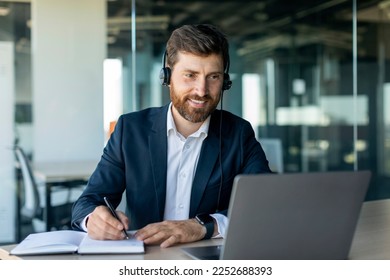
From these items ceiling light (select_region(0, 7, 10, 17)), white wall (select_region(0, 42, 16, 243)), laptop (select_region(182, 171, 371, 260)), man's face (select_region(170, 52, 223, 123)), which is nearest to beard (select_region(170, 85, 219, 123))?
man's face (select_region(170, 52, 223, 123))

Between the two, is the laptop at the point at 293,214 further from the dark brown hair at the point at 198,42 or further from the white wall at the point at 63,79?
the white wall at the point at 63,79

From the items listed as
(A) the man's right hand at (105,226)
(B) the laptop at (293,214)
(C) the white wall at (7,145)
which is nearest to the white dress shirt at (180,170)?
(A) the man's right hand at (105,226)

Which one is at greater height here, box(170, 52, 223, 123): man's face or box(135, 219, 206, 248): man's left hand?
box(170, 52, 223, 123): man's face

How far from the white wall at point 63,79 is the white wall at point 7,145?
0.60 feet

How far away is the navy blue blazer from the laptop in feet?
1.77

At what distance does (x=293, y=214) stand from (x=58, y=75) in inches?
138

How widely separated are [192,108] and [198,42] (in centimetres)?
20

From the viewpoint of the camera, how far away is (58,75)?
13.8ft

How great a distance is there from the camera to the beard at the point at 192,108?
1614 millimetres

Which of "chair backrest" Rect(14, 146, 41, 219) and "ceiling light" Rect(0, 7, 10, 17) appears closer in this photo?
"chair backrest" Rect(14, 146, 41, 219)

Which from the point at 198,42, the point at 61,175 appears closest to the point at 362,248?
the point at 198,42

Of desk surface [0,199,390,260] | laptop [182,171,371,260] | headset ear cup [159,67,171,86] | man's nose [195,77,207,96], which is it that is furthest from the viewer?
headset ear cup [159,67,171,86]

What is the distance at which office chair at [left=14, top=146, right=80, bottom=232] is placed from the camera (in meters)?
3.72

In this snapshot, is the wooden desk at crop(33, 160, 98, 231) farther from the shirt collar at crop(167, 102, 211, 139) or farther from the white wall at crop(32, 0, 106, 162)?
the shirt collar at crop(167, 102, 211, 139)
